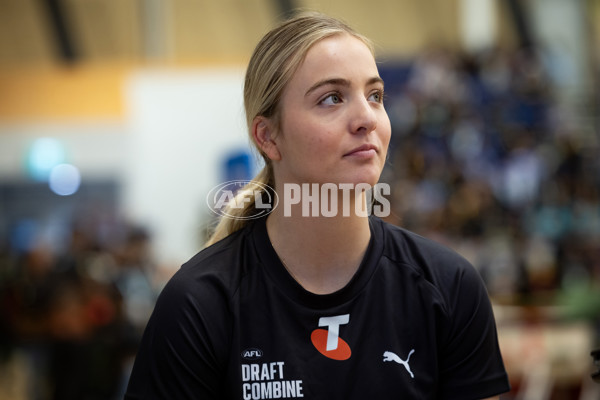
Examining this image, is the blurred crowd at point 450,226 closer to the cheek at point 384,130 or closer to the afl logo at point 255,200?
the afl logo at point 255,200

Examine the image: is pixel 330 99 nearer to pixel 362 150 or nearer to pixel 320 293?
pixel 362 150

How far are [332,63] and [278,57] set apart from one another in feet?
0.40

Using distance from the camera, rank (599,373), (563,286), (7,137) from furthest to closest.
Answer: (7,137), (563,286), (599,373)

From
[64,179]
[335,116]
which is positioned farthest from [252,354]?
[64,179]

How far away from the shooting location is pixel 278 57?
179cm

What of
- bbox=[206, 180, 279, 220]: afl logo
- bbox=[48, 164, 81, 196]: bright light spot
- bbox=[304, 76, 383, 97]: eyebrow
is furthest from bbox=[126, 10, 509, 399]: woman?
bbox=[48, 164, 81, 196]: bright light spot

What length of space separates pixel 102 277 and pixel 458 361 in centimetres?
599

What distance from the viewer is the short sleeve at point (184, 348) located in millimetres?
1740

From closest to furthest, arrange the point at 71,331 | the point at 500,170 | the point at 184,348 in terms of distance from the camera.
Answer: the point at 184,348 < the point at 71,331 < the point at 500,170

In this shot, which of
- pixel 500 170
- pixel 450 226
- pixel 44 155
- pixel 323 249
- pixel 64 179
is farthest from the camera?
pixel 64 179

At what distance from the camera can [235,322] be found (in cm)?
177

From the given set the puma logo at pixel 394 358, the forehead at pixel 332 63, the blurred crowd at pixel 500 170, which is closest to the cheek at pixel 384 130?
the forehead at pixel 332 63

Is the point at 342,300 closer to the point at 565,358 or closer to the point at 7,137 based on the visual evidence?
the point at 565,358

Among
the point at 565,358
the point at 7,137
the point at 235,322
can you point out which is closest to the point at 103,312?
the point at 565,358
